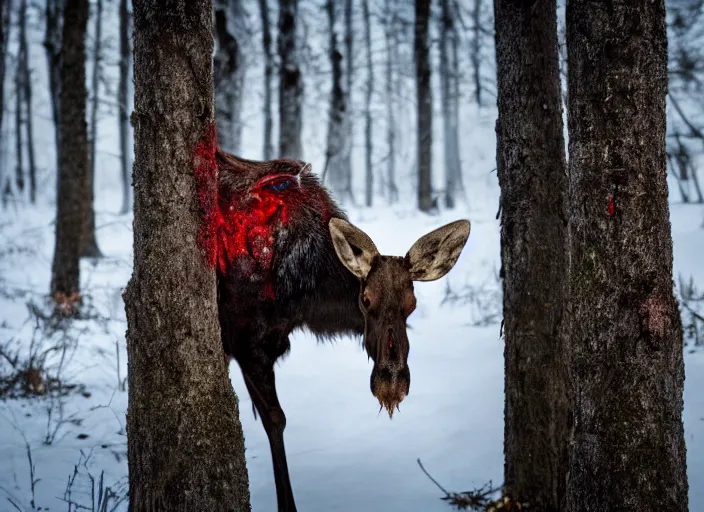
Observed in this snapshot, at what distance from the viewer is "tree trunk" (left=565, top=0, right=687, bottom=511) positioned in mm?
2350

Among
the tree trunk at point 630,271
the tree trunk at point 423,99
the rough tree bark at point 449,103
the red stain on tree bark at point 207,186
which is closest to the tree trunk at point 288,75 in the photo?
the tree trunk at point 423,99

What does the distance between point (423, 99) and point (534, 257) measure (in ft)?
41.2

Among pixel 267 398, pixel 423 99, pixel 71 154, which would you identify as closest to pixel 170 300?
pixel 267 398

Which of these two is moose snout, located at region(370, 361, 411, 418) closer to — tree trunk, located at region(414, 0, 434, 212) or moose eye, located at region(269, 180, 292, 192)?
moose eye, located at region(269, 180, 292, 192)

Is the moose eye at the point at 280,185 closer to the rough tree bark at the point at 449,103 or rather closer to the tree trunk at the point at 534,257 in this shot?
the tree trunk at the point at 534,257

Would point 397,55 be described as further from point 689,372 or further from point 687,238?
point 689,372

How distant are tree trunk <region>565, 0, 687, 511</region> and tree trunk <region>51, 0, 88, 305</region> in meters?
7.54

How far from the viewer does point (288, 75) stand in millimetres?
11359

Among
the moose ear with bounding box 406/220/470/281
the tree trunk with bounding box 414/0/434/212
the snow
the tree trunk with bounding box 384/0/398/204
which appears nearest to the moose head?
the moose ear with bounding box 406/220/470/281

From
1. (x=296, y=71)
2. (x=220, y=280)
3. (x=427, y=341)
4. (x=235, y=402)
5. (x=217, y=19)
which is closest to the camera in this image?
(x=235, y=402)

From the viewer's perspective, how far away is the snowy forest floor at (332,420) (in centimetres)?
356

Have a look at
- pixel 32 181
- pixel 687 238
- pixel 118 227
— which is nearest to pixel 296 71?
pixel 687 238

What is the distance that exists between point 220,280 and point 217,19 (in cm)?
710

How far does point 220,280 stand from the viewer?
3.54 m
